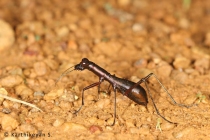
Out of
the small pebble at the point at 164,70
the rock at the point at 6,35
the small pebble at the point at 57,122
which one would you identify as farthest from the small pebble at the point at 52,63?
the small pebble at the point at 164,70

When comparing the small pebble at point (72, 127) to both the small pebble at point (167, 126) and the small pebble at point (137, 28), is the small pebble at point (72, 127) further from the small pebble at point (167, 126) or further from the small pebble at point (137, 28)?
the small pebble at point (137, 28)

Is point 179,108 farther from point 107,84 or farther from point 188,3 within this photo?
point 188,3

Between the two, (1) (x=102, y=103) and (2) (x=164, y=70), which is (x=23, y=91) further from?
(2) (x=164, y=70)

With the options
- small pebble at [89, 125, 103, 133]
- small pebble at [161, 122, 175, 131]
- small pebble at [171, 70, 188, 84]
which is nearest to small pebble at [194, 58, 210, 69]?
small pebble at [171, 70, 188, 84]

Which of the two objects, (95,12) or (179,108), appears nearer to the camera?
(179,108)

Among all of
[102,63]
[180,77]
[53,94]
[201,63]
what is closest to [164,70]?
[180,77]

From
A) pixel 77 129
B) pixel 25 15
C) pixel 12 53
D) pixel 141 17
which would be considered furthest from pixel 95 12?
pixel 77 129

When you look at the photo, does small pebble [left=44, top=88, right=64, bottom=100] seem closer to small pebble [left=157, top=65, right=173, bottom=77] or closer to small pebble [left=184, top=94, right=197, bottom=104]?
small pebble [left=157, top=65, right=173, bottom=77]
